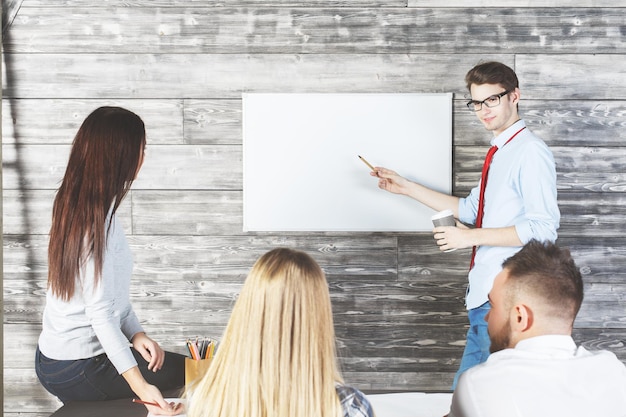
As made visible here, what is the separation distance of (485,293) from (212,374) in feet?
3.43

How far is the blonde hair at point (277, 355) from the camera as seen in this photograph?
1.04 meters

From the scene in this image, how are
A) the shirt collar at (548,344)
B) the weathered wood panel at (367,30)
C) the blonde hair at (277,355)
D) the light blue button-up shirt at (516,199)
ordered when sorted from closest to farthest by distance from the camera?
1. the blonde hair at (277,355)
2. the shirt collar at (548,344)
3. the light blue button-up shirt at (516,199)
4. the weathered wood panel at (367,30)

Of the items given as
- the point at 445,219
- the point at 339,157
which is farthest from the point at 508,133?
the point at 339,157

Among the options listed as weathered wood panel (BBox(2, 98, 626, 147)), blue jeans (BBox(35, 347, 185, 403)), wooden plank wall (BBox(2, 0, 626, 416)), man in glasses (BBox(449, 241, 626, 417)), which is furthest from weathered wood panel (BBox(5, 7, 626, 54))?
man in glasses (BBox(449, 241, 626, 417))

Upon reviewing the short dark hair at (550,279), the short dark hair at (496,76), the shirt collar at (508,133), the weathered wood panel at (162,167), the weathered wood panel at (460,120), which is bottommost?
the short dark hair at (550,279)

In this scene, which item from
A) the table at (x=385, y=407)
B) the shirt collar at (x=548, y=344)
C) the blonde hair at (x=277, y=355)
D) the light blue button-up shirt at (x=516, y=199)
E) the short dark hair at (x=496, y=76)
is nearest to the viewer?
the blonde hair at (x=277, y=355)

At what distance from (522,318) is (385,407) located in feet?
1.38

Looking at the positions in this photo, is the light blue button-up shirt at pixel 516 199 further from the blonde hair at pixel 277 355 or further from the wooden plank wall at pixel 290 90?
the blonde hair at pixel 277 355

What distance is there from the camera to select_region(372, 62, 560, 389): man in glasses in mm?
1829

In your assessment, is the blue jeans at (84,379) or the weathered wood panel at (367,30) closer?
the blue jeans at (84,379)

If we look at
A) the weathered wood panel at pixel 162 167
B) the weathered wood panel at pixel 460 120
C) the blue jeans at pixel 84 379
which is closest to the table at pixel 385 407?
the blue jeans at pixel 84 379

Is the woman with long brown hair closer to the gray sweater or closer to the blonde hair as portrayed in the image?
the gray sweater

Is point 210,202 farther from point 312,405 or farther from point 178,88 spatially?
point 312,405

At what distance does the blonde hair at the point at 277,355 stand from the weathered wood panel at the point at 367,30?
156cm
